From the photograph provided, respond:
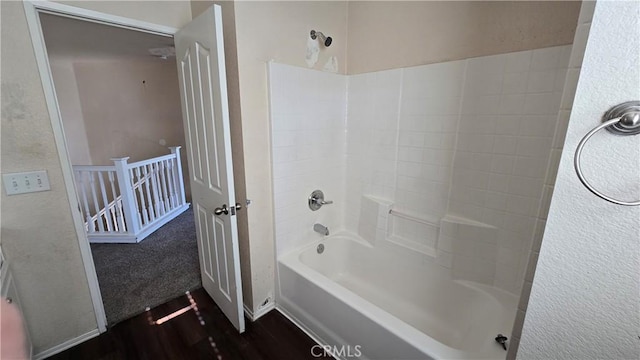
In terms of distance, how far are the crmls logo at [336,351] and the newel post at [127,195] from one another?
8.18 ft

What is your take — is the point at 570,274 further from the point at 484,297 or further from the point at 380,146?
the point at 380,146

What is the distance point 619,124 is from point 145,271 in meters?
3.06

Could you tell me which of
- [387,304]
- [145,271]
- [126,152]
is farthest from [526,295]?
[126,152]

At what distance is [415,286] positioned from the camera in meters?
1.86

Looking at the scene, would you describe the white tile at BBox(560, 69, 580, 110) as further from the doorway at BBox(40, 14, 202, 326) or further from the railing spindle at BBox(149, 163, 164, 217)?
the railing spindle at BBox(149, 163, 164, 217)

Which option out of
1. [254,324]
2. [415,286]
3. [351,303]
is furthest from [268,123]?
[415,286]

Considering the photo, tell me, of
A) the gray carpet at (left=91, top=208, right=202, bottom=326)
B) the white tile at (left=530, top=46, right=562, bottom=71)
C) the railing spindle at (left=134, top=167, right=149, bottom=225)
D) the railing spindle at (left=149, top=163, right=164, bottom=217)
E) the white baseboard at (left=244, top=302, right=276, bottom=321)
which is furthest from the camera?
the railing spindle at (left=149, top=163, right=164, bottom=217)

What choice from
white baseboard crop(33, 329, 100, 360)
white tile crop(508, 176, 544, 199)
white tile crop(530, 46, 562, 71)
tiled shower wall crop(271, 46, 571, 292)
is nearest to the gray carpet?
white baseboard crop(33, 329, 100, 360)

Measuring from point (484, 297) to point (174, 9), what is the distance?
2609mm

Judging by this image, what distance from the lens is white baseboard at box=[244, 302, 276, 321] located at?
1.87m

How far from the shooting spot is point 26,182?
135 cm

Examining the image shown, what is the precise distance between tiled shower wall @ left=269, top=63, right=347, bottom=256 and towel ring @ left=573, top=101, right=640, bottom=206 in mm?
1453

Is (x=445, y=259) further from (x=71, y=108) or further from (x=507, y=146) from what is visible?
(x=71, y=108)

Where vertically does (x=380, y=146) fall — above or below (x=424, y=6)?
below
